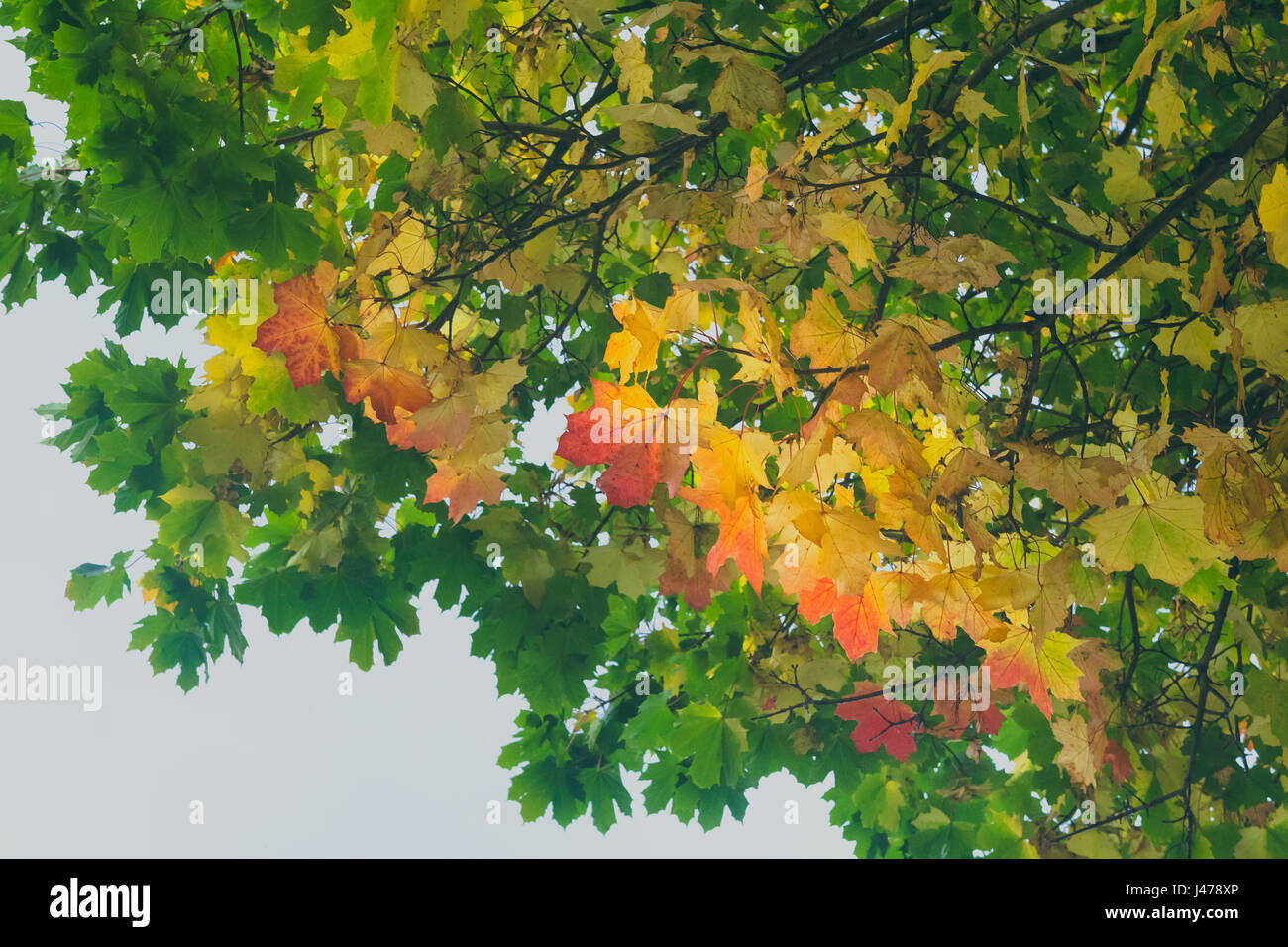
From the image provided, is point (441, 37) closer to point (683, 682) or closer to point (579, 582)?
point (579, 582)

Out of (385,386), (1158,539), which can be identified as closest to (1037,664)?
(1158,539)

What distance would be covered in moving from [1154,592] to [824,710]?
1603 mm

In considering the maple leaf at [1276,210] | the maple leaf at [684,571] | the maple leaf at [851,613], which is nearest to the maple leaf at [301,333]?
the maple leaf at [684,571]

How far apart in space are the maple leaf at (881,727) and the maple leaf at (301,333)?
2261 mm

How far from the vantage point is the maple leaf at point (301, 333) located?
251 centimetres

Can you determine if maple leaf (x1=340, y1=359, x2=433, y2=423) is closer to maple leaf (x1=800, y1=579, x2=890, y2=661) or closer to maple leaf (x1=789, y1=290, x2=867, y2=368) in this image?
maple leaf (x1=789, y1=290, x2=867, y2=368)

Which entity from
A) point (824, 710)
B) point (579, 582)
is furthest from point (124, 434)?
point (824, 710)

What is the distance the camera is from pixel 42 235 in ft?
11.4

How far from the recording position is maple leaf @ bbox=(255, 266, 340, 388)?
8.24 feet

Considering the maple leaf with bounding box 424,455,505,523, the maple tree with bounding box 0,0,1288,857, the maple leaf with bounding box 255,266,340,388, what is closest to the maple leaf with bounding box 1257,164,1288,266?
the maple tree with bounding box 0,0,1288,857

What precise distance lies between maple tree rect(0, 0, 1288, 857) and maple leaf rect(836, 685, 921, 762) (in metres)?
0.03

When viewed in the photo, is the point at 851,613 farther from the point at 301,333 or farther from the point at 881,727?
the point at 881,727

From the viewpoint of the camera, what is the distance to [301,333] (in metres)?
2.56

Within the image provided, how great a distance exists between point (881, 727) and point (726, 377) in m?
1.46
